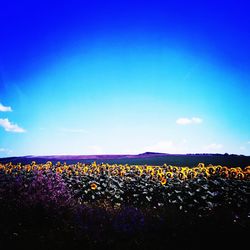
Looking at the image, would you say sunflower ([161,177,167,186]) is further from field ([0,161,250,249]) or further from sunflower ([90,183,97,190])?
sunflower ([90,183,97,190])

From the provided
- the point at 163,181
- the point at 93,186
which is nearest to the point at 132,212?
the point at 163,181

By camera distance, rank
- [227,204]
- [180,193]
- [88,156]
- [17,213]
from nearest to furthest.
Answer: [17,213], [227,204], [180,193], [88,156]

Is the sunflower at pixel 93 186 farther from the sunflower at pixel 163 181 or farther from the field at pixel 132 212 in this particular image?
the sunflower at pixel 163 181

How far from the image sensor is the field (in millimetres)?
4965

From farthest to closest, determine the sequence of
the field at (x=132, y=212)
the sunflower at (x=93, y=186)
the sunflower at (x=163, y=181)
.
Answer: the sunflower at (x=93, y=186) < the sunflower at (x=163, y=181) < the field at (x=132, y=212)

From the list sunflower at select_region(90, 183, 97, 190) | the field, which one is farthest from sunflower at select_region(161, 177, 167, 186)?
sunflower at select_region(90, 183, 97, 190)

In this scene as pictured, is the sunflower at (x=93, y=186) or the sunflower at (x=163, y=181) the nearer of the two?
the sunflower at (x=163, y=181)

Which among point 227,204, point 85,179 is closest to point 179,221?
point 227,204

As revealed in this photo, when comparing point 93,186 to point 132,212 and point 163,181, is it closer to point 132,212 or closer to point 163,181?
point 163,181

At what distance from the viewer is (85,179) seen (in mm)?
9648

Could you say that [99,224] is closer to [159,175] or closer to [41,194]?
[41,194]

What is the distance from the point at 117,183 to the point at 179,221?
3.94 meters

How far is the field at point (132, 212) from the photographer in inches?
195

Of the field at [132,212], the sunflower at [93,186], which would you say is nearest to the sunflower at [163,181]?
the field at [132,212]
